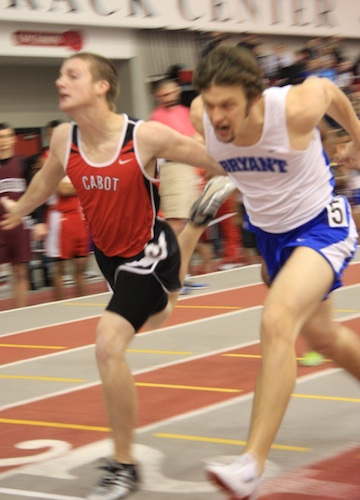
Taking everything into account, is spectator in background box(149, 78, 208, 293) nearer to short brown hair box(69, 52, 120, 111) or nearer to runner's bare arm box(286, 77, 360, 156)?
short brown hair box(69, 52, 120, 111)

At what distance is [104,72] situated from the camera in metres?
4.45

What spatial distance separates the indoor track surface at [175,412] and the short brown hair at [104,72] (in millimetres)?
1676

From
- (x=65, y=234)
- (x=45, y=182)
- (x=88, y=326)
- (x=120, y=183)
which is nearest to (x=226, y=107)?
(x=120, y=183)

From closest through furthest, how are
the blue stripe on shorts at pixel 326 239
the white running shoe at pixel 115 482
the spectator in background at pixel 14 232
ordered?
the white running shoe at pixel 115 482
the blue stripe on shorts at pixel 326 239
the spectator in background at pixel 14 232

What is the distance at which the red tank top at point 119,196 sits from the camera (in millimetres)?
4348

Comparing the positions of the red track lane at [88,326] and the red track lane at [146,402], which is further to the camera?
the red track lane at [88,326]

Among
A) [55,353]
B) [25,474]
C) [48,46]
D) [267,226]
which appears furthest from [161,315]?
[48,46]

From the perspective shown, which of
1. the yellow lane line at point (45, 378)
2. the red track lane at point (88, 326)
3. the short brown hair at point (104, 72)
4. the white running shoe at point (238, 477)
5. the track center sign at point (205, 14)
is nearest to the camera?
→ the white running shoe at point (238, 477)

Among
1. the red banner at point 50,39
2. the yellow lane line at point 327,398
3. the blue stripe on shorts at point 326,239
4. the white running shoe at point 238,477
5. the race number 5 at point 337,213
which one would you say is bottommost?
the yellow lane line at point 327,398

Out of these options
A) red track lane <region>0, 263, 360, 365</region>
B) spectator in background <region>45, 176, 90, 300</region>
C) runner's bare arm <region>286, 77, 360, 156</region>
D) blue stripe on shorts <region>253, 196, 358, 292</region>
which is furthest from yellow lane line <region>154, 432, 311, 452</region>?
spectator in background <region>45, 176, 90, 300</region>

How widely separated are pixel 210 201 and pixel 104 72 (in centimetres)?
114

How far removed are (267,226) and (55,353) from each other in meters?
3.43

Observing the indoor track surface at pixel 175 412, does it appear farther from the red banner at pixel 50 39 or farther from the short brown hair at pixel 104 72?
the red banner at pixel 50 39

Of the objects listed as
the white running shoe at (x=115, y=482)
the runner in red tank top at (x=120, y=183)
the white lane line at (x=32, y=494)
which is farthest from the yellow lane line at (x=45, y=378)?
the white running shoe at (x=115, y=482)
